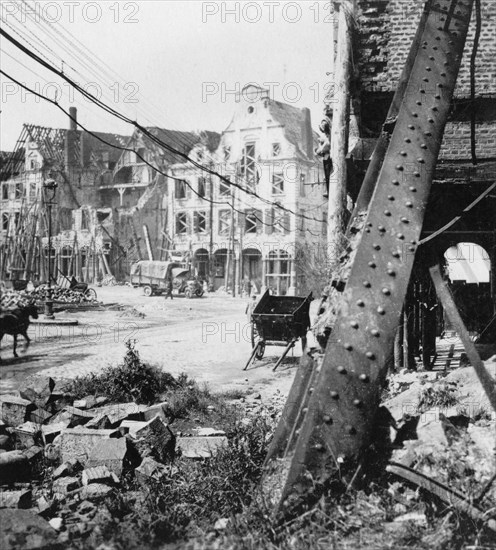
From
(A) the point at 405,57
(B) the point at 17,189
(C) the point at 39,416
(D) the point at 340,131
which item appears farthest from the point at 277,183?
(C) the point at 39,416

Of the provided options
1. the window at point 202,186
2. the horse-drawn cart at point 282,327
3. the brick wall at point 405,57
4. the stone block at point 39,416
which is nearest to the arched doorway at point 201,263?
the window at point 202,186

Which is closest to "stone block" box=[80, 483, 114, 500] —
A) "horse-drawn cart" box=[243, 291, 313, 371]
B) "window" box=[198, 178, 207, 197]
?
"horse-drawn cart" box=[243, 291, 313, 371]

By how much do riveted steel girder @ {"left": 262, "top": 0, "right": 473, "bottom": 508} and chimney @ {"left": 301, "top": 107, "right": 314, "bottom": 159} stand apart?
3202 cm

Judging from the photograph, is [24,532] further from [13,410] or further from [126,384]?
[126,384]

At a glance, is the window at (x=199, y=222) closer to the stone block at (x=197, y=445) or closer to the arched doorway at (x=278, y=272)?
the arched doorway at (x=278, y=272)

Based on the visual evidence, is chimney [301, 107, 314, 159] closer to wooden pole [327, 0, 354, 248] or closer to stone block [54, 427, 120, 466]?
wooden pole [327, 0, 354, 248]

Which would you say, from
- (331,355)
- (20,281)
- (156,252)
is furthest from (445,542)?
(156,252)

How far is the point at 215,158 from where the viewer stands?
36.5 metres

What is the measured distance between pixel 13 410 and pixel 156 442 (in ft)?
7.54

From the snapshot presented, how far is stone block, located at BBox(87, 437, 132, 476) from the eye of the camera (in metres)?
4.98

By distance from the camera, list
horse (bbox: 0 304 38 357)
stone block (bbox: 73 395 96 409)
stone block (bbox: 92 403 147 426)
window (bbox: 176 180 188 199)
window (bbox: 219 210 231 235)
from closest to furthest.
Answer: horse (bbox: 0 304 38 357) < stone block (bbox: 92 403 147 426) < stone block (bbox: 73 395 96 409) < window (bbox: 219 210 231 235) < window (bbox: 176 180 188 199)

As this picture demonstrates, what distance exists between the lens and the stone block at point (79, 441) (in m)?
5.50

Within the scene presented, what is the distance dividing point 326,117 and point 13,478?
27.1ft

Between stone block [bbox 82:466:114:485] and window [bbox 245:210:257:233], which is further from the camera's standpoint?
window [bbox 245:210:257:233]
